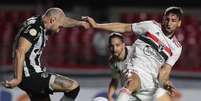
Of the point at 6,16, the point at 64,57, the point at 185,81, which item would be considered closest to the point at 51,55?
the point at 64,57

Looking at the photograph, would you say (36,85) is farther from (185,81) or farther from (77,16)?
(77,16)

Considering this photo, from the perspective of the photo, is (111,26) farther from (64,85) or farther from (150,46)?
(64,85)

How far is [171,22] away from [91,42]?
5.04 metres

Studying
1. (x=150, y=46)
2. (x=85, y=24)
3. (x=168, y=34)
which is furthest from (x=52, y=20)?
(x=168, y=34)

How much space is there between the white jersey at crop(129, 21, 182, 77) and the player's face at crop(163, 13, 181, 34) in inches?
4.3

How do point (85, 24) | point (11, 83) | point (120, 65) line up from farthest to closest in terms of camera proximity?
1. point (120, 65)
2. point (85, 24)
3. point (11, 83)

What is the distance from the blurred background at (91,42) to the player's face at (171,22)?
307cm

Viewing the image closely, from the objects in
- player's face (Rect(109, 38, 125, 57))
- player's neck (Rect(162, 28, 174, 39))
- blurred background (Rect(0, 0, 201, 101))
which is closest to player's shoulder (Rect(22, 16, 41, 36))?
player's face (Rect(109, 38, 125, 57))

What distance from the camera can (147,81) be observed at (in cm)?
874

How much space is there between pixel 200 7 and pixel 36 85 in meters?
8.27

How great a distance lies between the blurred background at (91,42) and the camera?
1170 cm

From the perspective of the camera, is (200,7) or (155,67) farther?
(200,7)

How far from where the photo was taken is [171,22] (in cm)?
859

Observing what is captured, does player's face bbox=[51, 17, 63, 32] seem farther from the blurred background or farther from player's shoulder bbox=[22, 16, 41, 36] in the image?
the blurred background
